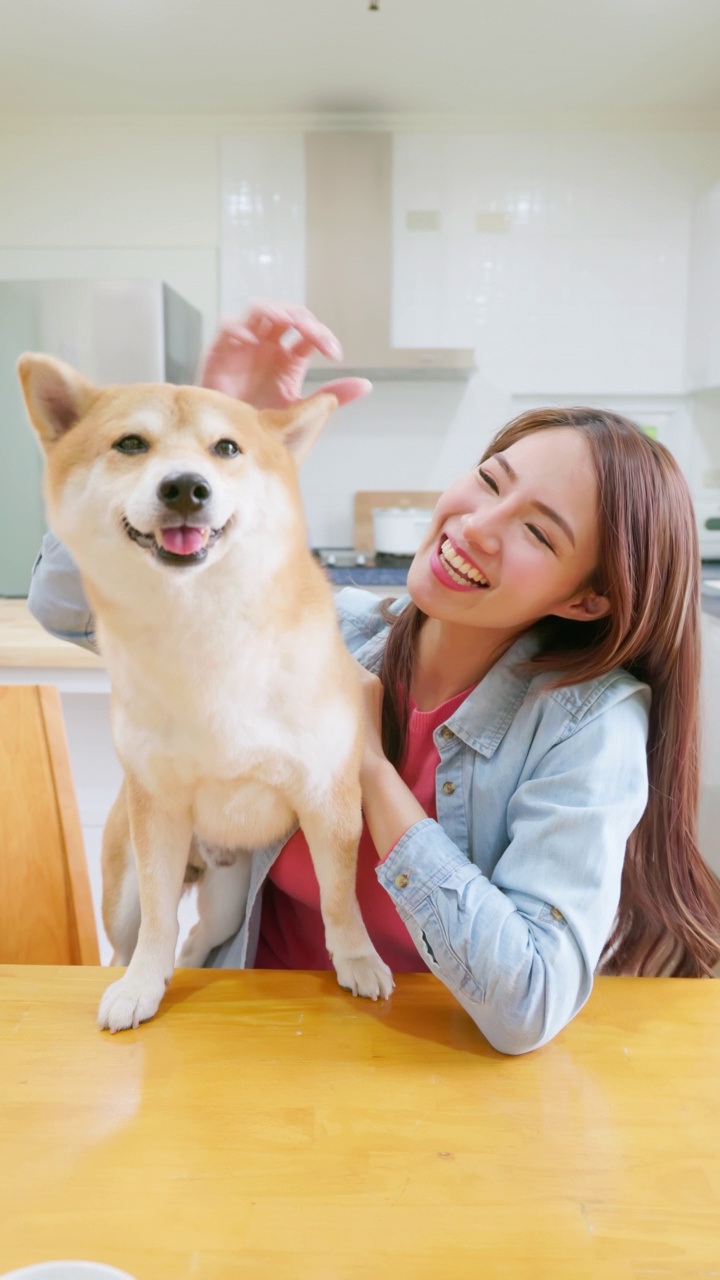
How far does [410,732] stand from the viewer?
1.06m

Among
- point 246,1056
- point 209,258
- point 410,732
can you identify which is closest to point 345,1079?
point 246,1056

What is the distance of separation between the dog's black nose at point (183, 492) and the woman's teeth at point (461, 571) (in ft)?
1.21

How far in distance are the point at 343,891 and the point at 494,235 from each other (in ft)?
10.8

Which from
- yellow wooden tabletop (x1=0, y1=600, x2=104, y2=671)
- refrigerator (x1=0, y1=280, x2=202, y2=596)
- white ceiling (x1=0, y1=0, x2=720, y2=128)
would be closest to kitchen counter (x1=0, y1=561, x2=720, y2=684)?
yellow wooden tabletop (x1=0, y1=600, x2=104, y2=671)

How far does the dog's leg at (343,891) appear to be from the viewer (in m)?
0.82

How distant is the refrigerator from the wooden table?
7.99 feet

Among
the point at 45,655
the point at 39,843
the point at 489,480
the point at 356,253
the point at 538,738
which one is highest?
the point at 356,253

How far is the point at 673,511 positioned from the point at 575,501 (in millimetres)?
104

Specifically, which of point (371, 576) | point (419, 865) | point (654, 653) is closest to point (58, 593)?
point (419, 865)

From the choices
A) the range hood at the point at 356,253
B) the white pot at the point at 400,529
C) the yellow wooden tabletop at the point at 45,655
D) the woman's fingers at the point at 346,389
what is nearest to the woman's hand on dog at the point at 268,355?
the woman's fingers at the point at 346,389

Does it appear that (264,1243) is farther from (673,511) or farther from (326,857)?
(673,511)

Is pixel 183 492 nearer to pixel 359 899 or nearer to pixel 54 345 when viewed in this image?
pixel 359 899

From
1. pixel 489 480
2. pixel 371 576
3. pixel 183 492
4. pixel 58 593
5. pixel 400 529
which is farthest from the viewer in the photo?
pixel 400 529

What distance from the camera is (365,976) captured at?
2.68 ft
